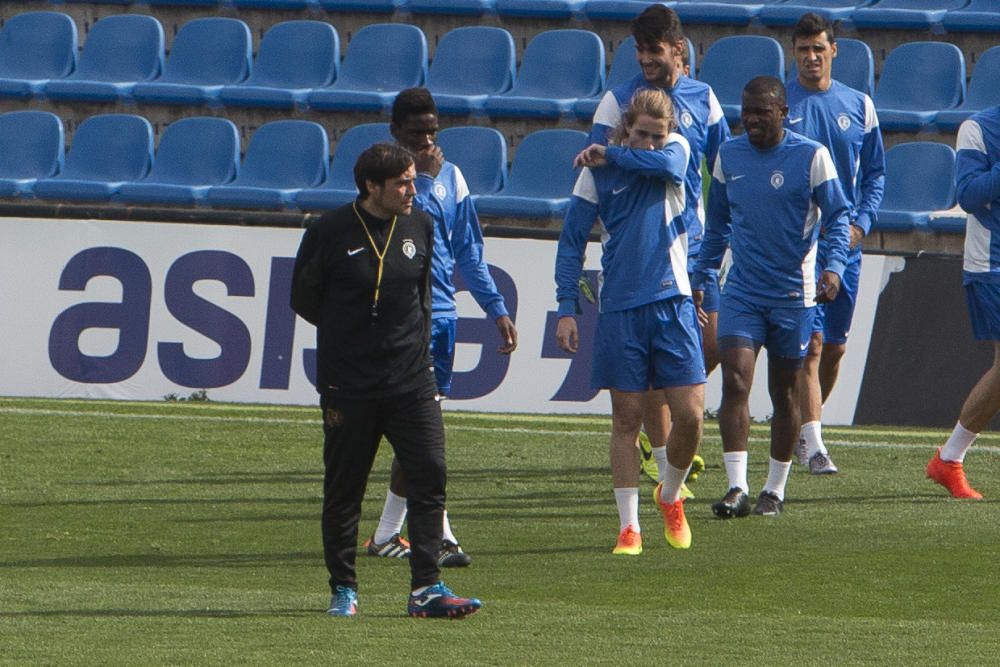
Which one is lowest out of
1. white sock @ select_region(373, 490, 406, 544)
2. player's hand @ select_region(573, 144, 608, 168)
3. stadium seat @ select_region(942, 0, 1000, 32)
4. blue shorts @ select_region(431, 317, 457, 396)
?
white sock @ select_region(373, 490, 406, 544)

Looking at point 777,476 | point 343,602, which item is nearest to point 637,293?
point 777,476

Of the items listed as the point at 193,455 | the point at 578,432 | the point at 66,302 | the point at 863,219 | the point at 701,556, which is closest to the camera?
the point at 701,556

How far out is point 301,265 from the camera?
6.40 meters

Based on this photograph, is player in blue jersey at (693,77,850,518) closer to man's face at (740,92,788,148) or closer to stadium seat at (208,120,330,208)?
man's face at (740,92,788,148)

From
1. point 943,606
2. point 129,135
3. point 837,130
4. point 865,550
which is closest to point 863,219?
point 837,130

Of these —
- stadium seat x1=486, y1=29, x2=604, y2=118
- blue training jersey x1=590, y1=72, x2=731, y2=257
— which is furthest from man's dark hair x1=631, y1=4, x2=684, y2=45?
stadium seat x1=486, y1=29, x2=604, y2=118

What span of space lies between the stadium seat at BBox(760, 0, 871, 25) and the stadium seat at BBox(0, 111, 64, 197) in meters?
6.28

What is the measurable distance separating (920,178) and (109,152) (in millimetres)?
6951

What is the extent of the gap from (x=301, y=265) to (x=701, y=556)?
231cm

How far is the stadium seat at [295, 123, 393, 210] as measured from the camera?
50.3ft

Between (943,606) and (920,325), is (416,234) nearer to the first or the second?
(943,606)

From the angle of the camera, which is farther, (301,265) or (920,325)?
(920,325)

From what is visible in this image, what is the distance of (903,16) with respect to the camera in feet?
52.4

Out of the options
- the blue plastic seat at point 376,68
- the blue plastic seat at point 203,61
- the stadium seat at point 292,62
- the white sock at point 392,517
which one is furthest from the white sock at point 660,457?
the blue plastic seat at point 203,61
